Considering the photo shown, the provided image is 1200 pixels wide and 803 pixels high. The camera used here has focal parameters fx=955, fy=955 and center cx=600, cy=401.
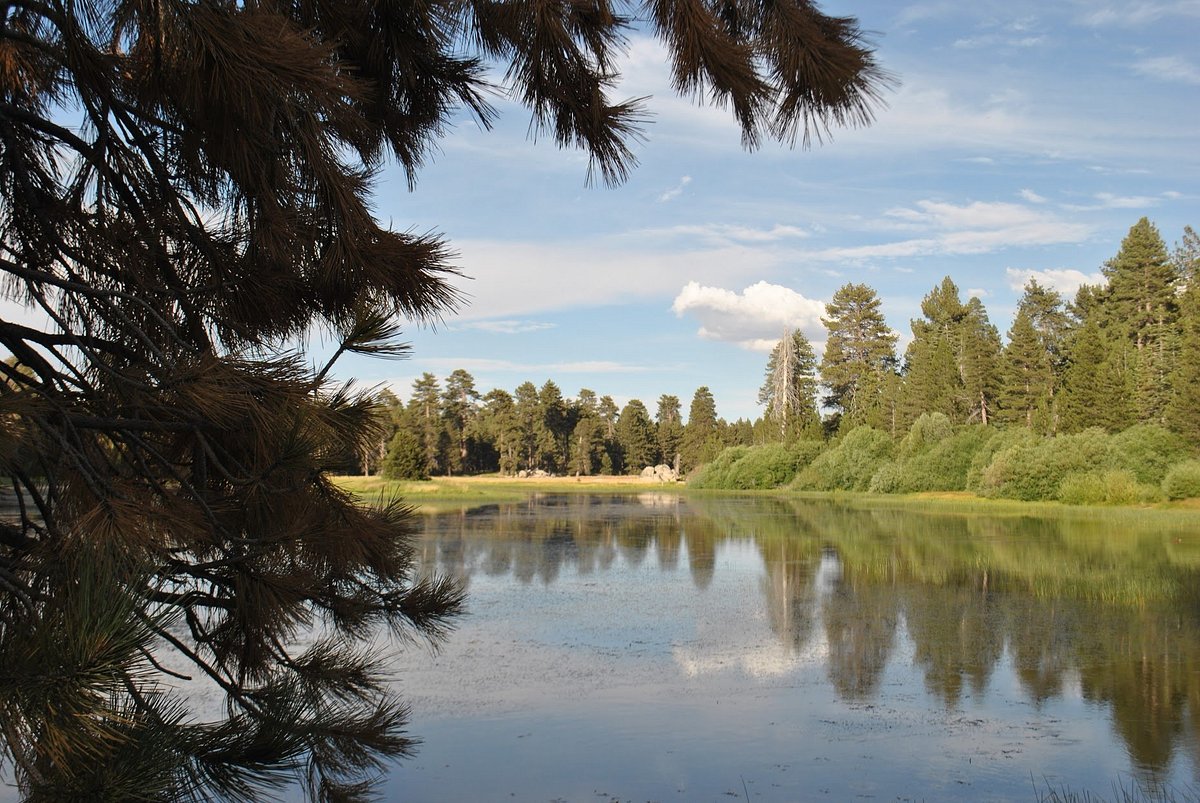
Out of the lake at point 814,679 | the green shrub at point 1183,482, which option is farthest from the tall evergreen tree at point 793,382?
the lake at point 814,679

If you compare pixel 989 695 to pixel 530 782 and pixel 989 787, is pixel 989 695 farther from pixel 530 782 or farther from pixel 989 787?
pixel 530 782

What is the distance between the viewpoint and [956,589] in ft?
45.8

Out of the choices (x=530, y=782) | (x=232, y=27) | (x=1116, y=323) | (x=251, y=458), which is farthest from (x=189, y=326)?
(x=1116, y=323)

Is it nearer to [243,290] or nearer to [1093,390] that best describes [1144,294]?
[1093,390]

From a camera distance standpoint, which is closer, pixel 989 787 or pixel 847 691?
pixel 989 787

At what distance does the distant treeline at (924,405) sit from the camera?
1399 inches

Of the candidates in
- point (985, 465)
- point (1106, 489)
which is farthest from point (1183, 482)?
point (985, 465)

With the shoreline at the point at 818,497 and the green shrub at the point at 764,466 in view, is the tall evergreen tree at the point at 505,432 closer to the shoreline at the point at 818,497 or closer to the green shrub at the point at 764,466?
the shoreline at the point at 818,497

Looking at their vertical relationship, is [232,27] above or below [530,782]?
above

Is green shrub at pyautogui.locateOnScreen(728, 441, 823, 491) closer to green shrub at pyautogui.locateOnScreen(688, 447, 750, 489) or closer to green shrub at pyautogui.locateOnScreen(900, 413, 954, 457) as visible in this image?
green shrub at pyautogui.locateOnScreen(688, 447, 750, 489)

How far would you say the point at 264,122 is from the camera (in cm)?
250

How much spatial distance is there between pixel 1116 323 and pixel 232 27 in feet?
162

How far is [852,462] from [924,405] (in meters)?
5.41

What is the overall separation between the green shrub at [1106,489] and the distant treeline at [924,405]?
154 mm
